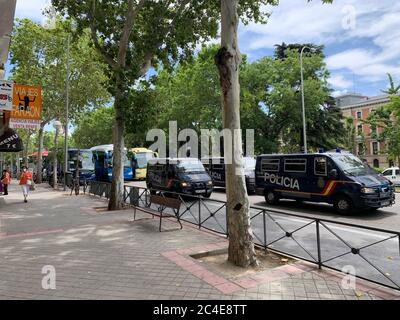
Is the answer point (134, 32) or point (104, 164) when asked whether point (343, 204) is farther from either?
A: point (104, 164)

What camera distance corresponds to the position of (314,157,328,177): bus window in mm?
11828

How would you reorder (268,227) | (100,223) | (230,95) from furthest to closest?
(100,223), (268,227), (230,95)

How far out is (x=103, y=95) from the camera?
28531mm

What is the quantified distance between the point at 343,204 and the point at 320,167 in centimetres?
151

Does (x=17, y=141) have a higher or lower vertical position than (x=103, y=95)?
lower

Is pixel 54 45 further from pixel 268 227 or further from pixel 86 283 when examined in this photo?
pixel 86 283

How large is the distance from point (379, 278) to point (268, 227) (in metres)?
4.16

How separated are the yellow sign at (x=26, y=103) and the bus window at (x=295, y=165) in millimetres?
9543

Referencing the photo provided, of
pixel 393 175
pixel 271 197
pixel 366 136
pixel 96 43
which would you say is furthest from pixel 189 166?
pixel 366 136

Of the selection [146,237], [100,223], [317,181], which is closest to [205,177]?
[317,181]

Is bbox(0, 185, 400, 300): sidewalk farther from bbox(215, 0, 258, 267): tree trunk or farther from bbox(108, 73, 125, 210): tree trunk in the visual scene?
bbox(108, 73, 125, 210): tree trunk

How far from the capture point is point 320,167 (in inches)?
473

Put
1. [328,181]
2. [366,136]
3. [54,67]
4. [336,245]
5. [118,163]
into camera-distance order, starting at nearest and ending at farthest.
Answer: [336,245]
[328,181]
[118,163]
[54,67]
[366,136]

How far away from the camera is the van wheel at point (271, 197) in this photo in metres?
13.9
